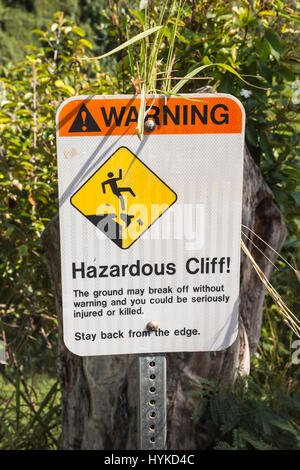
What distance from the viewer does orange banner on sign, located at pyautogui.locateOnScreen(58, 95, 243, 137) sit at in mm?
1029

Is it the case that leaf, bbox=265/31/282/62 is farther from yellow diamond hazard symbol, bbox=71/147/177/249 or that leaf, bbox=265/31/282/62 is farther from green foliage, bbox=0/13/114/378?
yellow diamond hazard symbol, bbox=71/147/177/249

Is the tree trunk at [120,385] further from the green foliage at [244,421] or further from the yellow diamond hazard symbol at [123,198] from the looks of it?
the yellow diamond hazard symbol at [123,198]

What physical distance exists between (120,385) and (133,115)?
3.27 feet

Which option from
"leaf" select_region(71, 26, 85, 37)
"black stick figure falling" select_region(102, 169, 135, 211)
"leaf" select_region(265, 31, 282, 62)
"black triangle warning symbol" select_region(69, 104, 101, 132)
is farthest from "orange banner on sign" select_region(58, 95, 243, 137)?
"leaf" select_region(71, 26, 85, 37)

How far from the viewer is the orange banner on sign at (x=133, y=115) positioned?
103 centimetres

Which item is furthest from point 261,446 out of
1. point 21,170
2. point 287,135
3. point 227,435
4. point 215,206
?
point 21,170

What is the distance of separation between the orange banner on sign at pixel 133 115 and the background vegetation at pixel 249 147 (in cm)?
34

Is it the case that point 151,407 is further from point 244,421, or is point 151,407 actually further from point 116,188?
point 244,421

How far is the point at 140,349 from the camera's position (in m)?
1.09

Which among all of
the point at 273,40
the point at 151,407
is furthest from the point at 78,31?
the point at 151,407

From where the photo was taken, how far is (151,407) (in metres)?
1.08

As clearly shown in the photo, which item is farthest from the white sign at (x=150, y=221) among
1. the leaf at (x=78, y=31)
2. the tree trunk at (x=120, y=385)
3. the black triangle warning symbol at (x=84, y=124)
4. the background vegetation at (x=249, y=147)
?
the leaf at (x=78, y=31)
